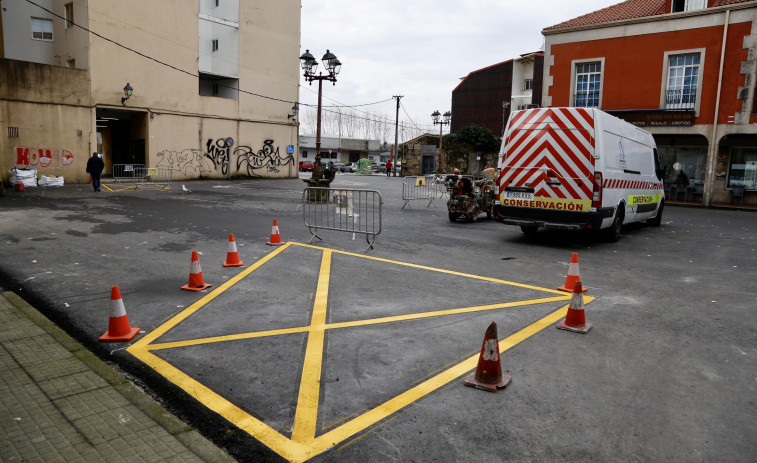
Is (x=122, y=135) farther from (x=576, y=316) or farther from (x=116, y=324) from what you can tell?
(x=576, y=316)

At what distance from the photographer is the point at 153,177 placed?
1091 inches

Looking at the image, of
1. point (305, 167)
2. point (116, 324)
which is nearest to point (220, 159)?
point (305, 167)

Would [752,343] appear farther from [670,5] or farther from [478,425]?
[670,5]

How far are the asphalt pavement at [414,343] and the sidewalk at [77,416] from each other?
0.26 ft

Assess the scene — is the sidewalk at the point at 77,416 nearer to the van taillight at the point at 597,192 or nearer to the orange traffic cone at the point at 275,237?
the orange traffic cone at the point at 275,237

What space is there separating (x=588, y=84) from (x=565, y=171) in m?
16.6

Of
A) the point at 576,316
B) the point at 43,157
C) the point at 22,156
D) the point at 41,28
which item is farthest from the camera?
the point at 41,28

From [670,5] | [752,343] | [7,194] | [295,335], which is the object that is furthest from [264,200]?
[670,5]

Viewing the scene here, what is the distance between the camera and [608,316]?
18.3 feet

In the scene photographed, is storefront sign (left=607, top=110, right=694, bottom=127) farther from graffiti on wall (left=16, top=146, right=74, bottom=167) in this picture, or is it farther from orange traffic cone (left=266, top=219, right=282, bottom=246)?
graffiti on wall (left=16, top=146, right=74, bottom=167)

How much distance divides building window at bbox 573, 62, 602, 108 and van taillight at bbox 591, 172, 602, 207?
52.2 feet

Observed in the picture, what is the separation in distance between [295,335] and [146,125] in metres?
27.3

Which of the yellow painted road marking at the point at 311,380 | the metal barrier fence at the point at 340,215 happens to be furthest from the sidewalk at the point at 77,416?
the metal barrier fence at the point at 340,215

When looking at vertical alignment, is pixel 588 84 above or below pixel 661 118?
above
